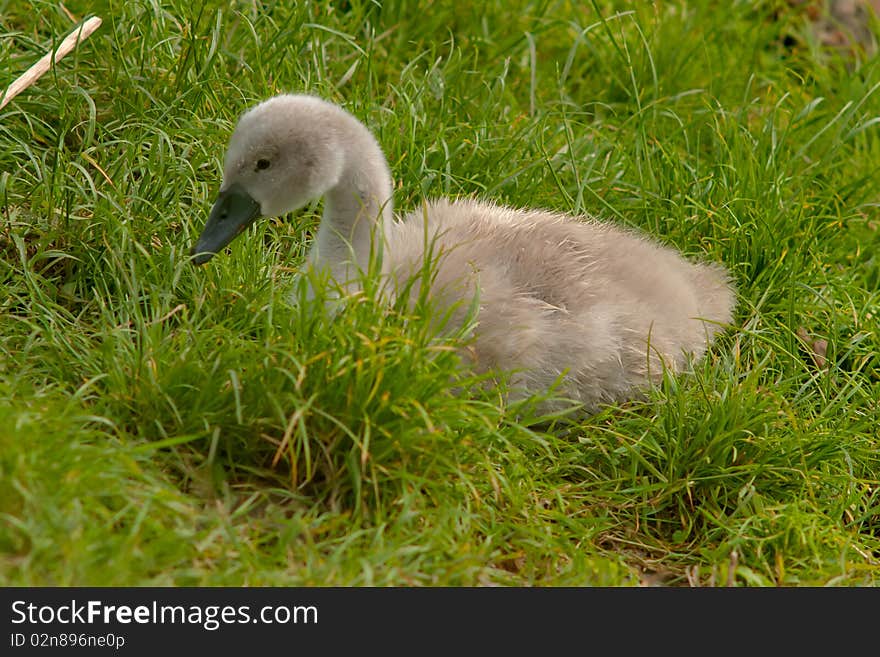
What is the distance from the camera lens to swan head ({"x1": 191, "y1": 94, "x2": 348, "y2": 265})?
3674 millimetres

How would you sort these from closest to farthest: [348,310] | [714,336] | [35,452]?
1. [35,452]
2. [348,310]
3. [714,336]

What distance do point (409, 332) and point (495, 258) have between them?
65cm

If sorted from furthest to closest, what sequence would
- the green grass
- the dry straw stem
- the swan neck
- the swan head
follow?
the dry straw stem
the swan neck
the swan head
the green grass

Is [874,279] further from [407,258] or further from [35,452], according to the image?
[35,452]

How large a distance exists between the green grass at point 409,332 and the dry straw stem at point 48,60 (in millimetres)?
61

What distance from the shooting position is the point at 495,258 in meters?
3.98

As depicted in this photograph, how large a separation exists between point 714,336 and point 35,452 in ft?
7.78

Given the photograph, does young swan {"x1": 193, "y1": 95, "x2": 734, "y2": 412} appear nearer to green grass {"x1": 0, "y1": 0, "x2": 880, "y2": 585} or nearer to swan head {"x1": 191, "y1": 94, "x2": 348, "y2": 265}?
swan head {"x1": 191, "y1": 94, "x2": 348, "y2": 265}

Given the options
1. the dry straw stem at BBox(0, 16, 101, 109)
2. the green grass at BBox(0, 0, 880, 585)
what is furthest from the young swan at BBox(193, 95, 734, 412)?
the dry straw stem at BBox(0, 16, 101, 109)

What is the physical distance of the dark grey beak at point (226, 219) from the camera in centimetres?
377

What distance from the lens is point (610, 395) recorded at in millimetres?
4039

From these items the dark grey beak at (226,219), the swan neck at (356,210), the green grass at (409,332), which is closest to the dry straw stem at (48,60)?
the green grass at (409,332)

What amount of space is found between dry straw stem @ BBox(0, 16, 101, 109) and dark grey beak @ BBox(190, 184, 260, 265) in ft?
3.16

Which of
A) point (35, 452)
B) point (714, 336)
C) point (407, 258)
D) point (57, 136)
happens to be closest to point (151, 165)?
point (57, 136)
